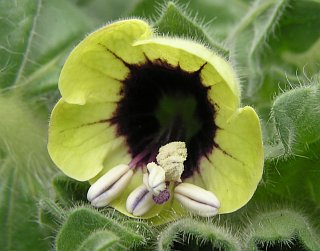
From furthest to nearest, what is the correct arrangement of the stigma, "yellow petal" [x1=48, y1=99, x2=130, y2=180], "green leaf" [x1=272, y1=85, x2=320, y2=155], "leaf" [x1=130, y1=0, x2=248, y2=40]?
"leaf" [x1=130, y1=0, x2=248, y2=40], "yellow petal" [x1=48, y1=99, x2=130, y2=180], the stigma, "green leaf" [x1=272, y1=85, x2=320, y2=155]

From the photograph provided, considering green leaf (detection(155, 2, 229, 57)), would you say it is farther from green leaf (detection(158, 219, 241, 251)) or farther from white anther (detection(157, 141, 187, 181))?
green leaf (detection(158, 219, 241, 251))

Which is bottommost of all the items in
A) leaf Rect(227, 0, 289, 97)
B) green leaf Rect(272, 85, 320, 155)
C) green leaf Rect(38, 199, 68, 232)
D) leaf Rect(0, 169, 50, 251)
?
leaf Rect(0, 169, 50, 251)

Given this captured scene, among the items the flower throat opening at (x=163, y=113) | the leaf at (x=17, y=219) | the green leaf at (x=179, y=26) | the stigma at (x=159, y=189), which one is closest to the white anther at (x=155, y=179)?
the stigma at (x=159, y=189)

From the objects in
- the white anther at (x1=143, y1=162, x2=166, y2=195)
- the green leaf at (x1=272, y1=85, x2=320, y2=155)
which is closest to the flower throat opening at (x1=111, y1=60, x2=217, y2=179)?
the white anther at (x1=143, y1=162, x2=166, y2=195)

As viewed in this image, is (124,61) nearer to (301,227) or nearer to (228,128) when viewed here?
(228,128)

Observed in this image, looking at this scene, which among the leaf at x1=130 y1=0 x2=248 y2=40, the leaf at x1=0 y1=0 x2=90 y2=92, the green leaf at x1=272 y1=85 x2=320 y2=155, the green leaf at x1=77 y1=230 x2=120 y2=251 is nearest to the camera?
the green leaf at x1=77 y1=230 x2=120 y2=251

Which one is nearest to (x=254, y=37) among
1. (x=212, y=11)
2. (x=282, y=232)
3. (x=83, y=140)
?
(x=212, y=11)
